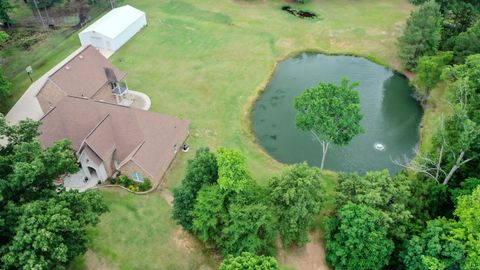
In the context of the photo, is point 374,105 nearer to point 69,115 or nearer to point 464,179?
point 464,179

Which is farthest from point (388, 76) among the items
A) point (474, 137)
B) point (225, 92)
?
point (474, 137)

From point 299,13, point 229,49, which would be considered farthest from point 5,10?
point 299,13

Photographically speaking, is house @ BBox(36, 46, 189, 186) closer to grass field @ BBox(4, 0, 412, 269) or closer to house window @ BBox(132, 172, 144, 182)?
house window @ BBox(132, 172, 144, 182)

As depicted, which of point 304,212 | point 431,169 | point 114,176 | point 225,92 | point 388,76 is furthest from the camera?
point 388,76

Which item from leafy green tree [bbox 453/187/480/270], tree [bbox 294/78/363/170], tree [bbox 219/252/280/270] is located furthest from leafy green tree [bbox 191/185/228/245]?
leafy green tree [bbox 453/187/480/270]

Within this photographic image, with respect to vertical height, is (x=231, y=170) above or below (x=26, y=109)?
above

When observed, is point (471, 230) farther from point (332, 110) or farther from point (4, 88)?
point (4, 88)
